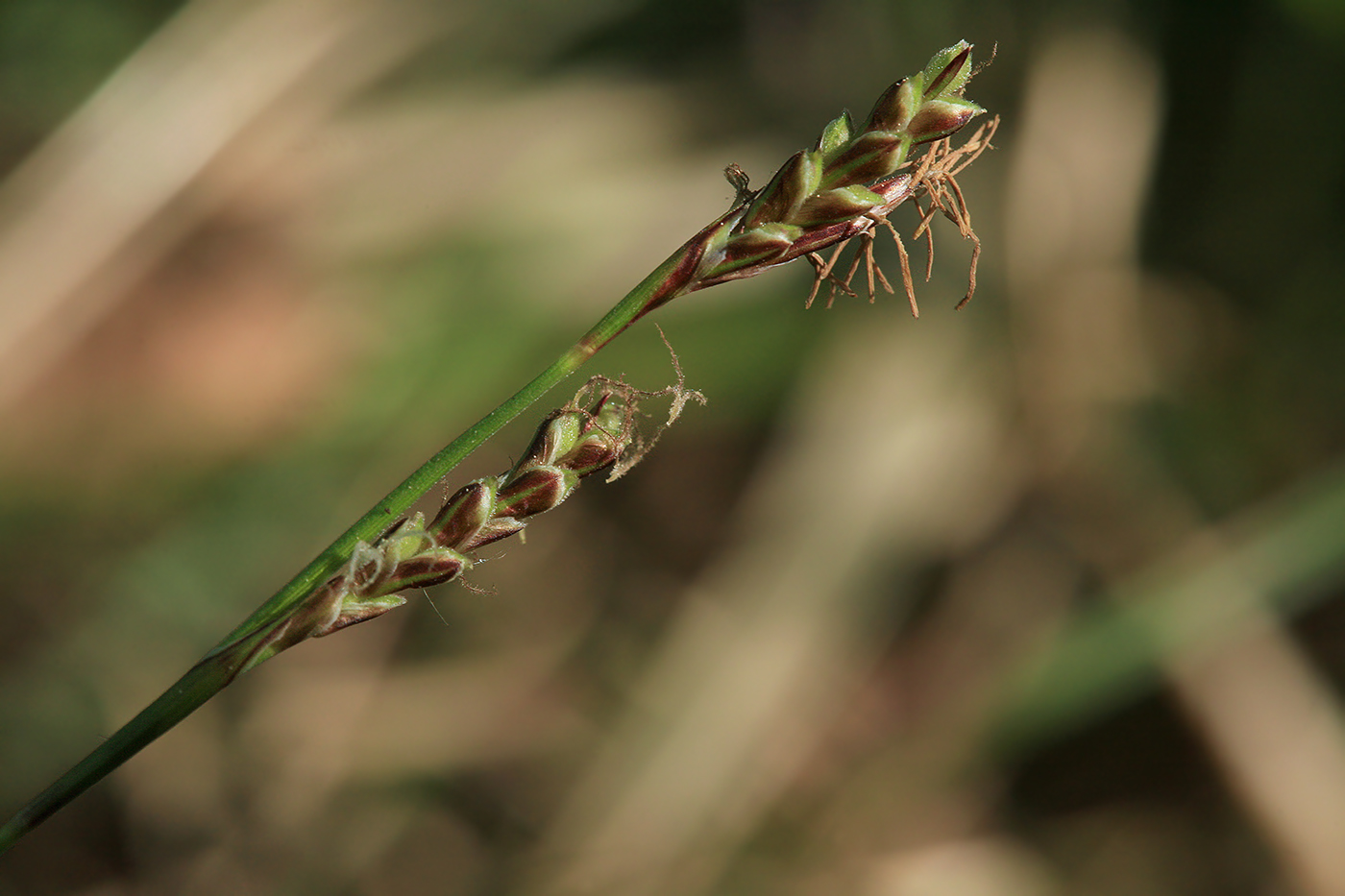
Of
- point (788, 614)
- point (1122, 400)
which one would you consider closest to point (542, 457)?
point (788, 614)

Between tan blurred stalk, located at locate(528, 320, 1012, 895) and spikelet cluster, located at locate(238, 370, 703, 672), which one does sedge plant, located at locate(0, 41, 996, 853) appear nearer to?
spikelet cluster, located at locate(238, 370, 703, 672)

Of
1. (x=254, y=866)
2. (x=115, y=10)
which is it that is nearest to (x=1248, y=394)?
(x=254, y=866)

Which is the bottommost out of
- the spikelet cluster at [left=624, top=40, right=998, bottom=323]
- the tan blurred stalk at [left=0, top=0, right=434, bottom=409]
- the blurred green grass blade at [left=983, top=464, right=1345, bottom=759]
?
the spikelet cluster at [left=624, top=40, right=998, bottom=323]

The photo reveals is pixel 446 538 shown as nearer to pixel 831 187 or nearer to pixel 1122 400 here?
pixel 831 187

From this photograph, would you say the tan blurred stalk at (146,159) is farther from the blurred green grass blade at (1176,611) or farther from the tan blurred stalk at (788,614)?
the blurred green grass blade at (1176,611)

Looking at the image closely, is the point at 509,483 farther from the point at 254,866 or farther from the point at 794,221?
the point at 254,866

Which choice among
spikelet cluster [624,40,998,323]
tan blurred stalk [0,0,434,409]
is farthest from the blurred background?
spikelet cluster [624,40,998,323]
